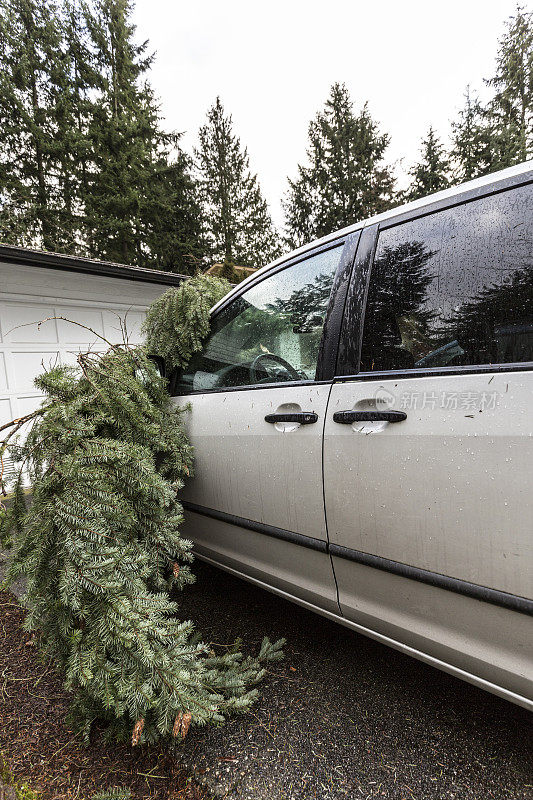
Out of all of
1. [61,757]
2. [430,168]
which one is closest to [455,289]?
[61,757]

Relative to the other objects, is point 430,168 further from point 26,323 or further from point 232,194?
point 26,323

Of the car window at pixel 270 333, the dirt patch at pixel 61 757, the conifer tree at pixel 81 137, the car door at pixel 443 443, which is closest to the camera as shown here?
the car door at pixel 443 443

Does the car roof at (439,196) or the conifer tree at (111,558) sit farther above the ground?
the car roof at (439,196)

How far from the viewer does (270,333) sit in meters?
1.84

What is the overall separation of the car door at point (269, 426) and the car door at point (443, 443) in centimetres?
10

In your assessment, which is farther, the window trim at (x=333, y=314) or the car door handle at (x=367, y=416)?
the window trim at (x=333, y=314)

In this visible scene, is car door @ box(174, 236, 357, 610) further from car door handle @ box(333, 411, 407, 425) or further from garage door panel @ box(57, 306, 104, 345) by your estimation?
garage door panel @ box(57, 306, 104, 345)

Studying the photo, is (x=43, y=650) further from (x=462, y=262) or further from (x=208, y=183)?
(x=208, y=183)

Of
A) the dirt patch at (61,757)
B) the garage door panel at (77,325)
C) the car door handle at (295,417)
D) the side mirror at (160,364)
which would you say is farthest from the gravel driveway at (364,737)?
the garage door panel at (77,325)

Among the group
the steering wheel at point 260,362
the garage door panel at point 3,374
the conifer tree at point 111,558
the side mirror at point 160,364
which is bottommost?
the conifer tree at point 111,558

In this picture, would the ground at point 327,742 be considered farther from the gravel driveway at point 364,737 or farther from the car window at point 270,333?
the car window at point 270,333

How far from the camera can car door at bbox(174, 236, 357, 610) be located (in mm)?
1481

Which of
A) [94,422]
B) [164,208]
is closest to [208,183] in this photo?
[164,208]

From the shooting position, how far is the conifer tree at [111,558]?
4.09ft
